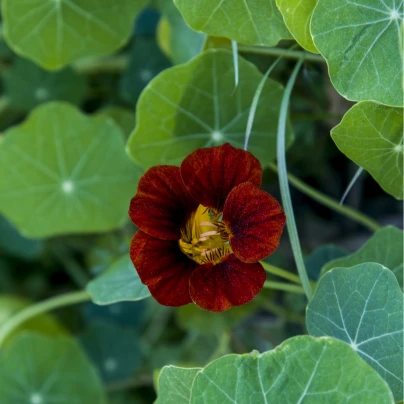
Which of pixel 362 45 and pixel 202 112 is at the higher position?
pixel 362 45

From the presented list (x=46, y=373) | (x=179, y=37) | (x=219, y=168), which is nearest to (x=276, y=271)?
(x=219, y=168)

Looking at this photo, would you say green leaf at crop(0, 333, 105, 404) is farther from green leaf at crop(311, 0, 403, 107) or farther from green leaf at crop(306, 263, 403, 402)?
green leaf at crop(311, 0, 403, 107)

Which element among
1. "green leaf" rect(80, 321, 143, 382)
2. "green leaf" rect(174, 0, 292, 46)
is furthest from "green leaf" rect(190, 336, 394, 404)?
"green leaf" rect(80, 321, 143, 382)

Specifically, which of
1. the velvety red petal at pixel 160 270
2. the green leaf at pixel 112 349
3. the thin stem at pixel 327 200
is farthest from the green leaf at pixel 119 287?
the green leaf at pixel 112 349

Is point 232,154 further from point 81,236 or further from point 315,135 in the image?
point 81,236

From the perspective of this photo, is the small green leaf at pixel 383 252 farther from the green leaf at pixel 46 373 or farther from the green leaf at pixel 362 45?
the green leaf at pixel 46 373

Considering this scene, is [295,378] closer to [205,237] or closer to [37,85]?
[205,237]
